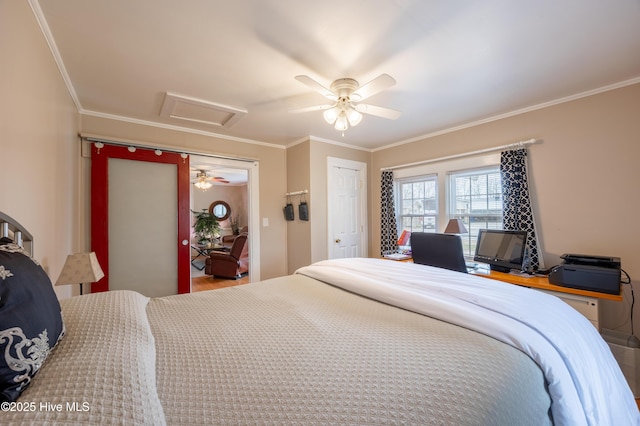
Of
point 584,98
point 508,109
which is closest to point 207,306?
point 508,109

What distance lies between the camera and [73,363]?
657mm

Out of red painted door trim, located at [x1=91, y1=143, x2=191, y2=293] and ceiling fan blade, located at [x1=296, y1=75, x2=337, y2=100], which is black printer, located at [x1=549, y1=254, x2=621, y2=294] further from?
red painted door trim, located at [x1=91, y1=143, x2=191, y2=293]

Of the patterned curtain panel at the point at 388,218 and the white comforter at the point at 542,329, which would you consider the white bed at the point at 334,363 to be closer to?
the white comforter at the point at 542,329

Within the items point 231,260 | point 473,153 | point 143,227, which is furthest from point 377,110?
point 231,260

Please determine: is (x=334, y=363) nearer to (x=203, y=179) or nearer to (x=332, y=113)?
(x=332, y=113)

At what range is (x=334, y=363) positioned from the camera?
844mm

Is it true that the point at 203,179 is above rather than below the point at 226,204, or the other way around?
above

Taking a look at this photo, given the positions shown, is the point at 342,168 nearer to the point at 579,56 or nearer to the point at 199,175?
the point at 579,56

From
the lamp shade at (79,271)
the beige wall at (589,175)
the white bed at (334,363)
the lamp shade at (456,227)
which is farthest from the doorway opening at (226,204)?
the beige wall at (589,175)

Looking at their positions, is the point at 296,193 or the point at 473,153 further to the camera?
the point at 296,193

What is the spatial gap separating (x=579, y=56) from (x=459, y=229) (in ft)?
5.77

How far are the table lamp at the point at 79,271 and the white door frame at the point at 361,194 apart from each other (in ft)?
8.26

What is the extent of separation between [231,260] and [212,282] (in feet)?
1.78

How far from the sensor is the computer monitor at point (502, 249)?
102 inches
